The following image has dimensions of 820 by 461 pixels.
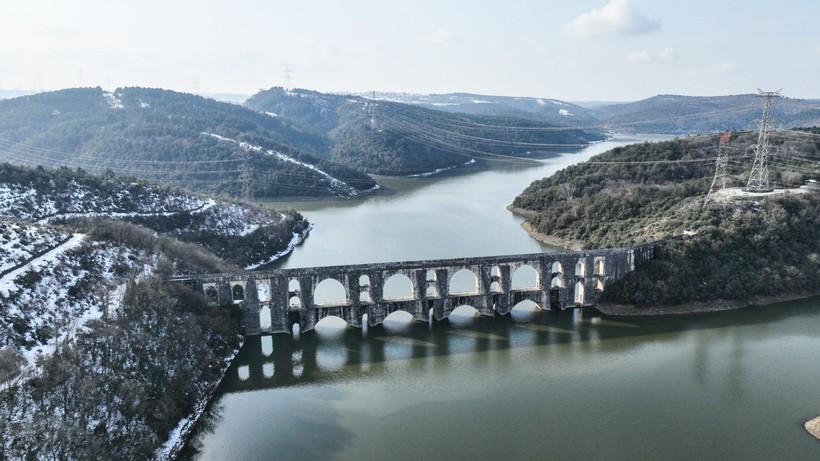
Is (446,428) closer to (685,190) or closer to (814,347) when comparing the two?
(814,347)

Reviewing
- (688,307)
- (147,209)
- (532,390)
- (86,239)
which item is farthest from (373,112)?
(532,390)

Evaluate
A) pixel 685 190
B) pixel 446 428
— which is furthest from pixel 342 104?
pixel 446 428

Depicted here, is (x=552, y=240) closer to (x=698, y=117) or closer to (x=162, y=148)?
(x=162, y=148)

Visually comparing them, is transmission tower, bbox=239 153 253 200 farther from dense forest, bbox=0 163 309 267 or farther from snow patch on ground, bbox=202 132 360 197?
dense forest, bbox=0 163 309 267

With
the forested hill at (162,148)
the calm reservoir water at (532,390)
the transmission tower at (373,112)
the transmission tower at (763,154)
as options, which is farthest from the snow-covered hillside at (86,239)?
the transmission tower at (373,112)

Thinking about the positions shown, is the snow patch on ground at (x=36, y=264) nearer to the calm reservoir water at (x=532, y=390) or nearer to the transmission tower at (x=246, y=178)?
the calm reservoir water at (x=532, y=390)

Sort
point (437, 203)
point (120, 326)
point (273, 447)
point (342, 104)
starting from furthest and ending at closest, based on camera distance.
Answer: point (342, 104) < point (437, 203) < point (120, 326) < point (273, 447)

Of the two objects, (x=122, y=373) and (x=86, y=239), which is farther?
(x=86, y=239)
